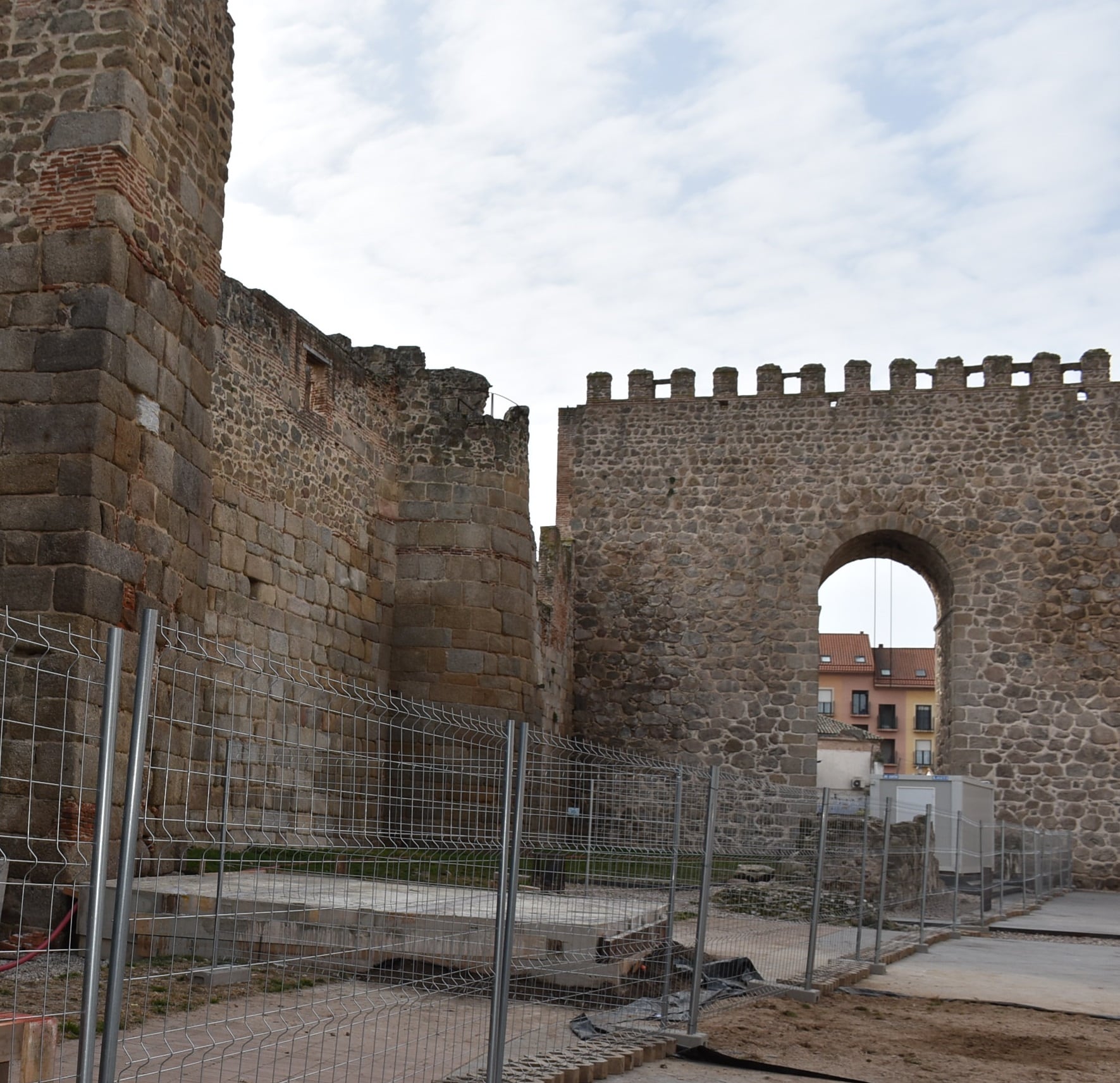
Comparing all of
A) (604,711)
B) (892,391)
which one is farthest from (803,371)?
(604,711)

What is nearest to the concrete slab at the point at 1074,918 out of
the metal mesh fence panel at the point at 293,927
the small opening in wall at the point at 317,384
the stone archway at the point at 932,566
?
the stone archway at the point at 932,566

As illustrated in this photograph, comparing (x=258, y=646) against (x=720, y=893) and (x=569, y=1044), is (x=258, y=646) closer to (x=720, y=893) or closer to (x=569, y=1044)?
(x=720, y=893)

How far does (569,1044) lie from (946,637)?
52.8 feet

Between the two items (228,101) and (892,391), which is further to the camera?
(892,391)

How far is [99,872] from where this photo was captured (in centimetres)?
290

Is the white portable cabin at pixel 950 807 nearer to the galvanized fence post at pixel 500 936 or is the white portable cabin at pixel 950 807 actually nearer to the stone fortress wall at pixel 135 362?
the stone fortress wall at pixel 135 362

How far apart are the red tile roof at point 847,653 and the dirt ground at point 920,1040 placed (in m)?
51.5

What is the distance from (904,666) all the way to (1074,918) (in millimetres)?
46325

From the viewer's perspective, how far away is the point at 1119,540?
64.3ft

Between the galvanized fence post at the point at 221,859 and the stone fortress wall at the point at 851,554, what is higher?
the stone fortress wall at the point at 851,554

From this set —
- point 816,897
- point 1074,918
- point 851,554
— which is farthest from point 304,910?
point 851,554

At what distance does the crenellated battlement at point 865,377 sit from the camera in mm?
20297

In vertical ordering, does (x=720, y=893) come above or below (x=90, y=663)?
below

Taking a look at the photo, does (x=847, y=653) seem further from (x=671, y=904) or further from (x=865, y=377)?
(x=671, y=904)
